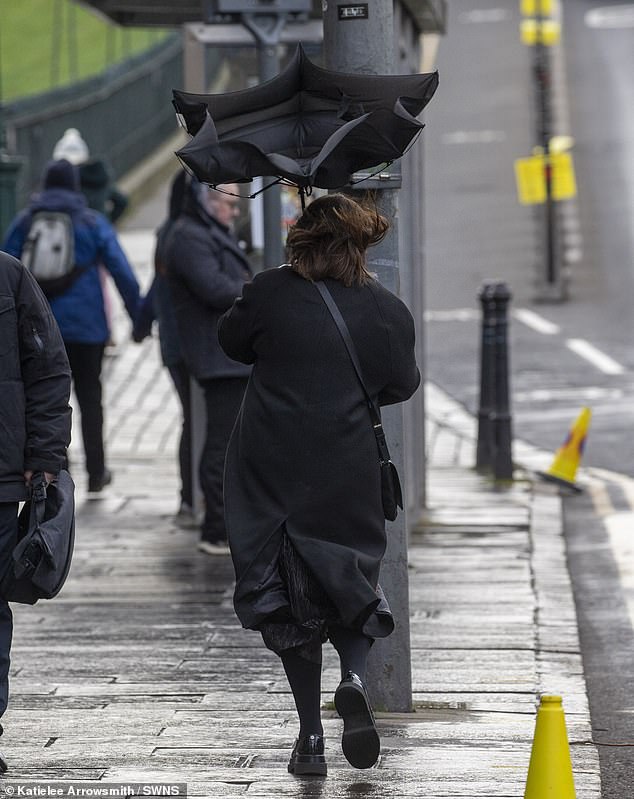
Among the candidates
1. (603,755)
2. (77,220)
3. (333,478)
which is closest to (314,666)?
(333,478)

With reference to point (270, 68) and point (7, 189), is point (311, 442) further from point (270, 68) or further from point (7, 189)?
point (7, 189)

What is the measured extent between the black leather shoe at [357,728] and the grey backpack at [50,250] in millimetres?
5600

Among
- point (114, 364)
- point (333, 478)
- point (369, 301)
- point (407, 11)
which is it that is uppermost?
point (407, 11)

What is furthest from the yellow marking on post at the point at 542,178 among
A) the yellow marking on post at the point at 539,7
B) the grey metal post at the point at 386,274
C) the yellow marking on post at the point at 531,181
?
the grey metal post at the point at 386,274

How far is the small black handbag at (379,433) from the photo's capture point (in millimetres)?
5008

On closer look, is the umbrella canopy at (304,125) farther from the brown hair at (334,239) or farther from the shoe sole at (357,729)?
the shoe sole at (357,729)

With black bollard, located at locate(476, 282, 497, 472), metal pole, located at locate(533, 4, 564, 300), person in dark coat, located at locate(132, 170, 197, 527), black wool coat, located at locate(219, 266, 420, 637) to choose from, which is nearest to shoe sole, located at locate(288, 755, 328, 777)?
black wool coat, located at locate(219, 266, 420, 637)

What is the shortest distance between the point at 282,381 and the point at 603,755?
1.64 m

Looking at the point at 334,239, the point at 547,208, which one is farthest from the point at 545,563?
the point at 547,208

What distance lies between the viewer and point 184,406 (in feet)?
31.6

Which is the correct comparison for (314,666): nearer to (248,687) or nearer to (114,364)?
(248,687)

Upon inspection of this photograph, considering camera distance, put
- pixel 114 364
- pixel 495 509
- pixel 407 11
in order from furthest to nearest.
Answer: pixel 114 364 < pixel 495 509 < pixel 407 11

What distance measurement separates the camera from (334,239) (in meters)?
5.04

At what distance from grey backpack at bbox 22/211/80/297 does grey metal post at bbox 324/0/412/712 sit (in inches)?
178
